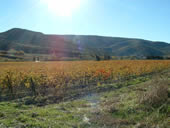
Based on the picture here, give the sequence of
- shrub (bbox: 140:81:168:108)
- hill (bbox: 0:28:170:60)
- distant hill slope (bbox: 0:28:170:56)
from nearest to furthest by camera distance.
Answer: shrub (bbox: 140:81:168:108), hill (bbox: 0:28:170:60), distant hill slope (bbox: 0:28:170:56)

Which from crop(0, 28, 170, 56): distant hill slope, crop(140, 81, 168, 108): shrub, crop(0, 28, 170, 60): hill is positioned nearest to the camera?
crop(140, 81, 168, 108): shrub

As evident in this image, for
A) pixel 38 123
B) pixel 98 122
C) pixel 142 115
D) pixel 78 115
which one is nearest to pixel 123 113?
pixel 142 115

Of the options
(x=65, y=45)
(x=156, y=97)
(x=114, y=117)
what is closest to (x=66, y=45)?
(x=65, y=45)

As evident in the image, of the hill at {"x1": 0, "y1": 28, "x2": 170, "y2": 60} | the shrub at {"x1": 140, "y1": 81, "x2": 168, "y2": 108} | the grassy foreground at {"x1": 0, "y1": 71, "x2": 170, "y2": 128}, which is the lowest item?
the grassy foreground at {"x1": 0, "y1": 71, "x2": 170, "y2": 128}

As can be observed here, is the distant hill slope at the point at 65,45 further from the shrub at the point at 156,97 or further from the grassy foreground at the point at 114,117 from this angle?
the grassy foreground at the point at 114,117

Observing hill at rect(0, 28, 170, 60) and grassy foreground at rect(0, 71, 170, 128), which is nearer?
grassy foreground at rect(0, 71, 170, 128)

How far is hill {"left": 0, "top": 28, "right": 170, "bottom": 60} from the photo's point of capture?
355ft

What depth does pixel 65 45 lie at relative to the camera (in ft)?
436

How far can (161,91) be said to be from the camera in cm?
621

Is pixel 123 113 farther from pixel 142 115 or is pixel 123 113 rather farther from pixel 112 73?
pixel 112 73

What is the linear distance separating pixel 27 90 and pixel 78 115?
700cm

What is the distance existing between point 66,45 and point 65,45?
102 centimetres

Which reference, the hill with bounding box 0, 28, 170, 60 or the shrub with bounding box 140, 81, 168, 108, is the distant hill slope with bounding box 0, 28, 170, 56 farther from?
the shrub with bounding box 140, 81, 168, 108

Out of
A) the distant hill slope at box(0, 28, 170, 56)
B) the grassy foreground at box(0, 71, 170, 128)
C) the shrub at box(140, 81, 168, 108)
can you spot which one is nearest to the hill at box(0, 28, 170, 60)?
the distant hill slope at box(0, 28, 170, 56)
